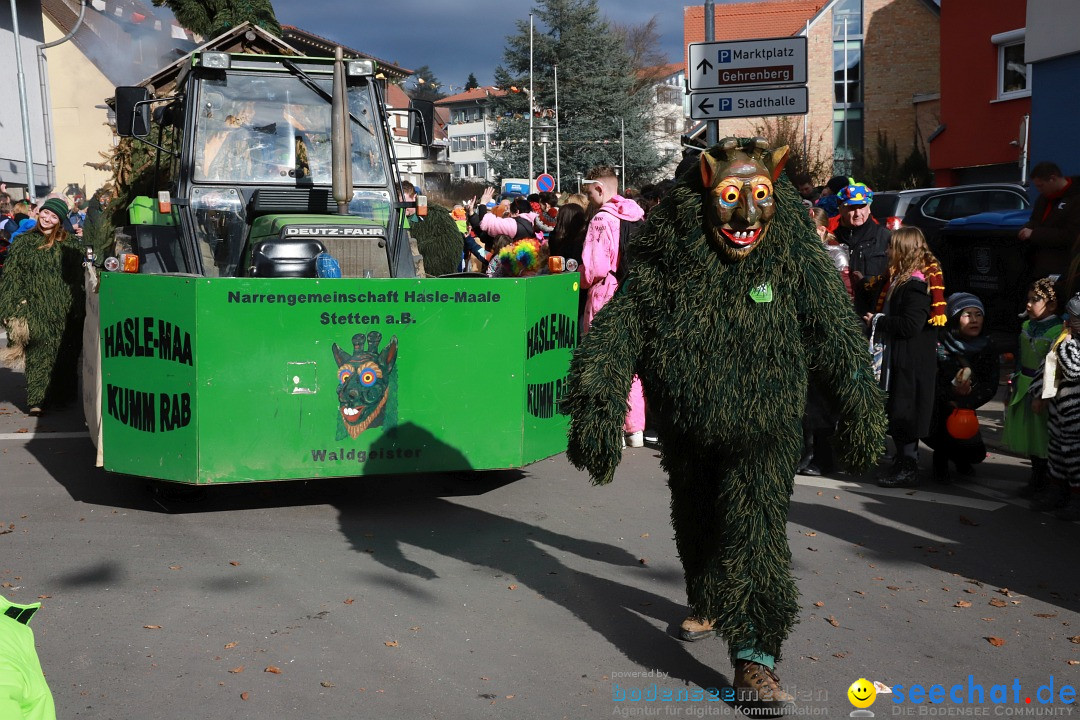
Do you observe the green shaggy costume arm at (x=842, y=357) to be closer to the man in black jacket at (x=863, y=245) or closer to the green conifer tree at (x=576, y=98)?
the man in black jacket at (x=863, y=245)

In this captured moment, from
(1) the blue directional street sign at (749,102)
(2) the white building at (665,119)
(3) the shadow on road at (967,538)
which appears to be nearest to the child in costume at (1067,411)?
(3) the shadow on road at (967,538)

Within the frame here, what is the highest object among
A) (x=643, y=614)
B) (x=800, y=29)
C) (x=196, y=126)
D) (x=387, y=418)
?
(x=800, y=29)

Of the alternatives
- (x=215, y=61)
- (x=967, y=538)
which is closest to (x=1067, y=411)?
(x=967, y=538)

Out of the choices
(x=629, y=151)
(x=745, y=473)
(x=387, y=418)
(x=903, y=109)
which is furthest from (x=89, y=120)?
(x=745, y=473)

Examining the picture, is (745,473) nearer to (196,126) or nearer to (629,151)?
(196,126)

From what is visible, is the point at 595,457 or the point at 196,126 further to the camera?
the point at 196,126

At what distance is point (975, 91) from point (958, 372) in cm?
2450

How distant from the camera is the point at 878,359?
7.62 metres

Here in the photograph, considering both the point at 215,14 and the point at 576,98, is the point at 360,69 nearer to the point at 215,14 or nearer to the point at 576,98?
the point at 215,14

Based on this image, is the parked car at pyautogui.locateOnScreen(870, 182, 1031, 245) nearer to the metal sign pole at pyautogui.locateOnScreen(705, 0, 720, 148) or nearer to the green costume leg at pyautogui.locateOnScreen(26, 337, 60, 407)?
the metal sign pole at pyautogui.locateOnScreen(705, 0, 720, 148)

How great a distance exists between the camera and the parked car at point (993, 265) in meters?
11.8

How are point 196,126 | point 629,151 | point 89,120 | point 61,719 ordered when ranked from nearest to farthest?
point 61,719 < point 196,126 < point 89,120 < point 629,151

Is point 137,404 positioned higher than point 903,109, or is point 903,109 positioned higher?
point 903,109

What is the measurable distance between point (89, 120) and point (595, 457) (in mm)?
47273
